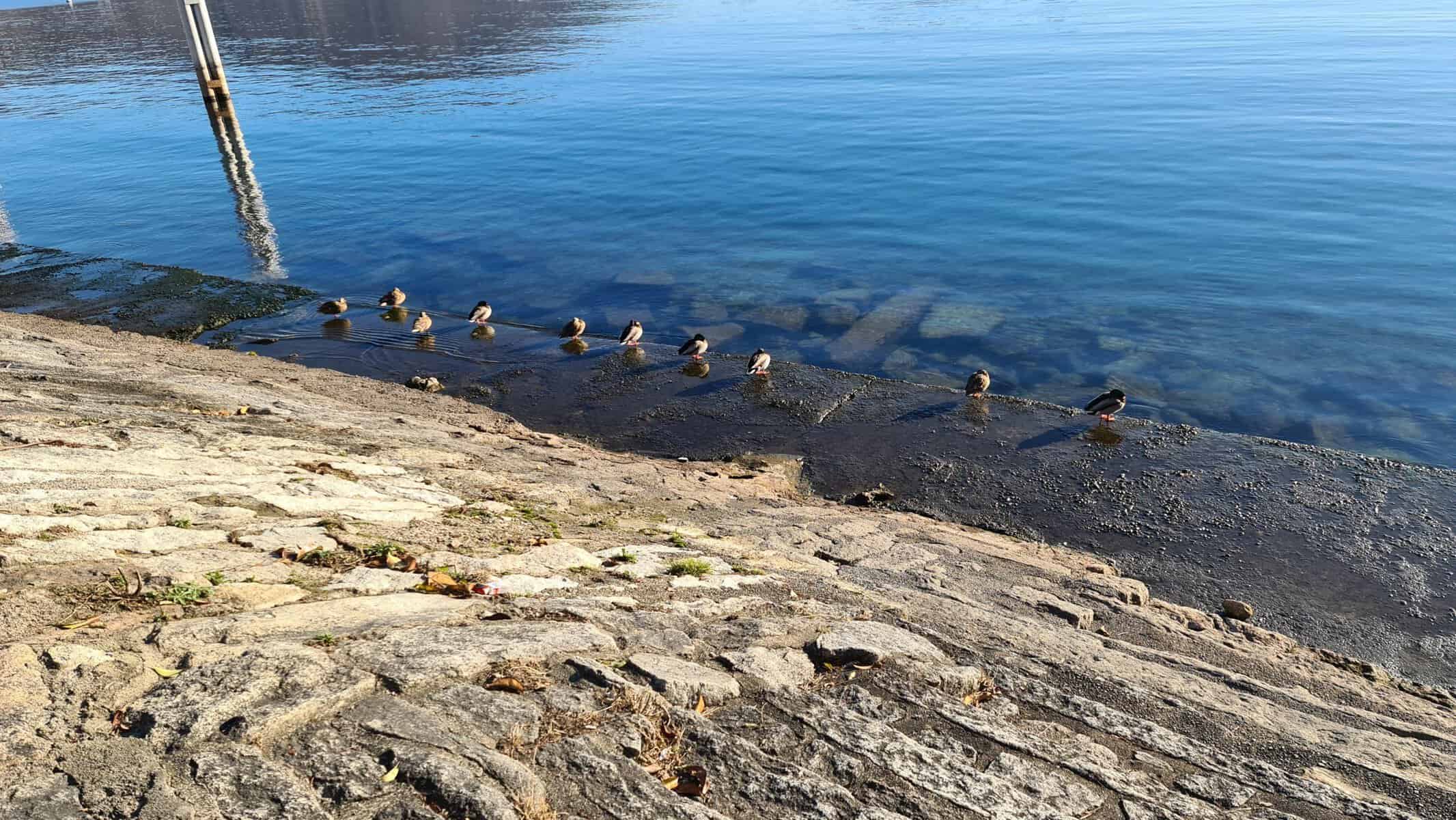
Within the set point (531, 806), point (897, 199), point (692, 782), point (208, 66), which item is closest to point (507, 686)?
point (531, 806)

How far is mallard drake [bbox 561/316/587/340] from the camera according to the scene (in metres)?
20.2

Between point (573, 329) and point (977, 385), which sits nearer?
point (977, 385)

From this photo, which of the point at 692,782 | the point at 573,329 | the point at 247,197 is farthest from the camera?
the point at 247,197

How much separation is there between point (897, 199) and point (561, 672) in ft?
89.4

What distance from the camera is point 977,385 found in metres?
16.8

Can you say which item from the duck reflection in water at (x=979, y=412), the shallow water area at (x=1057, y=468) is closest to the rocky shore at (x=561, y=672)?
the shallow water area at (x=1057, y=468)

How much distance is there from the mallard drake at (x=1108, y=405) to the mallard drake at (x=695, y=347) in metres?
7.47

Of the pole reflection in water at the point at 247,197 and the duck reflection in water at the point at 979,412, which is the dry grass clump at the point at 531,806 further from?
the pole reflection in water at the point at 247,197

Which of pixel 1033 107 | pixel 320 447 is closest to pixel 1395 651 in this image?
pixel 320 447

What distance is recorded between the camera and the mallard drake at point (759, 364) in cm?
1808

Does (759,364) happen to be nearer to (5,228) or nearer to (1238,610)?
(1238,610)

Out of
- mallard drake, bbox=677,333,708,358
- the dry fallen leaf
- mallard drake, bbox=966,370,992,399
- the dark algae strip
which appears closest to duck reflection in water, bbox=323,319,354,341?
the dark algae strip

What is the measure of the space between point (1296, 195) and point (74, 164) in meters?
44.5

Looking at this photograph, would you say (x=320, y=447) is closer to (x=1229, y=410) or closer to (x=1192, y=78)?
(x=1229, y=410)
